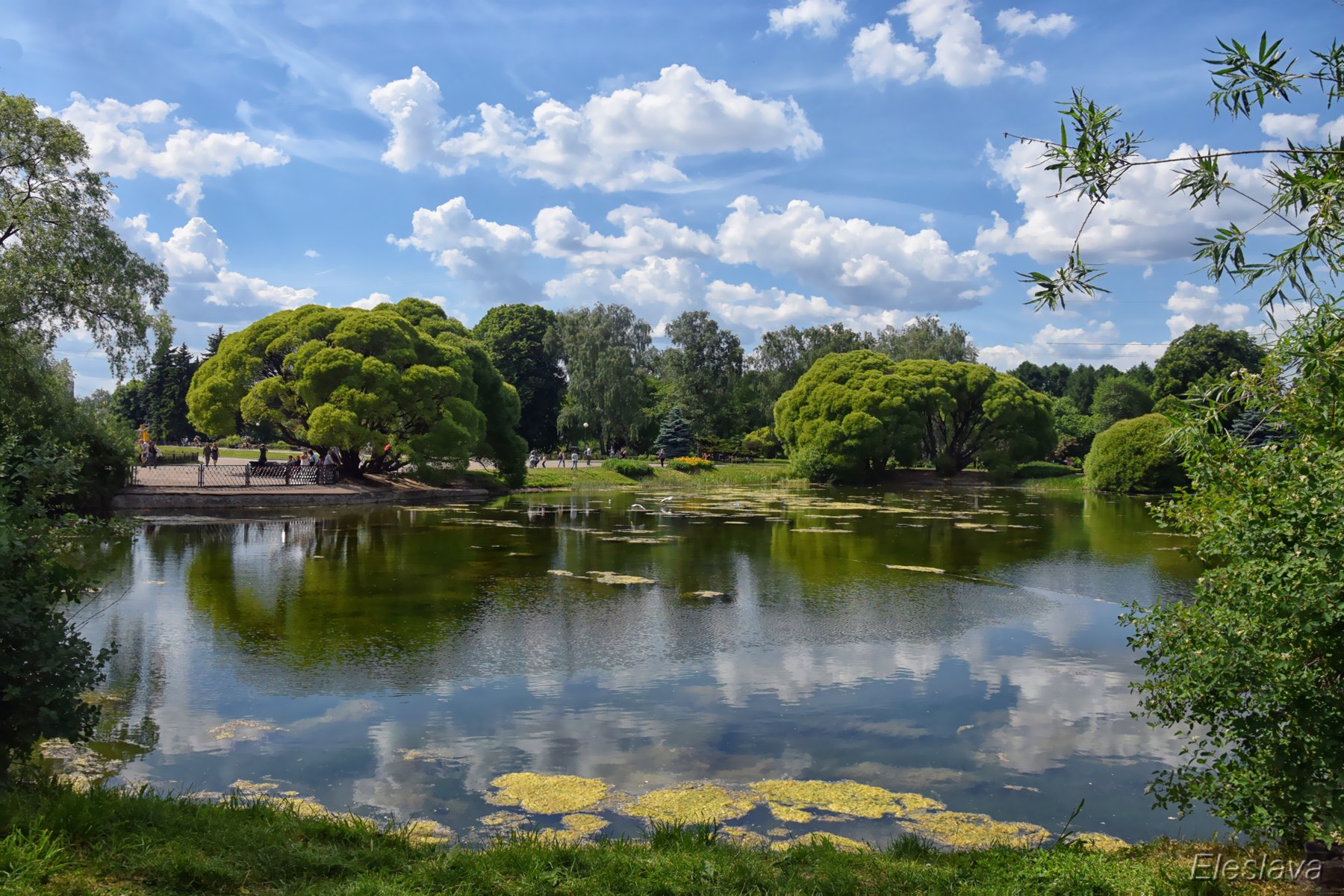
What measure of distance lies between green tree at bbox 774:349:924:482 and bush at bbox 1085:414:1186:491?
34.2 ft

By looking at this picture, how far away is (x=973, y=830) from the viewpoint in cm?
636

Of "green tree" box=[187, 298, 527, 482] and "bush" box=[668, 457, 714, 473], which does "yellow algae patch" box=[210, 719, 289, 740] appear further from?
"bush" box=[668, 457, 714, 473]

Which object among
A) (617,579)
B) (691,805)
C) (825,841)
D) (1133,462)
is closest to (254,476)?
(617,579)

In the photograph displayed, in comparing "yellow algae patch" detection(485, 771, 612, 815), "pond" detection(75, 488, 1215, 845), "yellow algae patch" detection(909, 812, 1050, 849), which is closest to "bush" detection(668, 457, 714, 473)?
"pond" detection(75, 488, 1215, 845)

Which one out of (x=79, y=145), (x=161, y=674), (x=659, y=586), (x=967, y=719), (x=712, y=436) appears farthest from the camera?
(x=712, y=436)

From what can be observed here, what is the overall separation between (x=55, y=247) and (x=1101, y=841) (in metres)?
25.1

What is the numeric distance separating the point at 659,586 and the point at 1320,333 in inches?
521

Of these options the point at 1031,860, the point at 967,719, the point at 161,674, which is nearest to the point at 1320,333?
the point at 1031,860

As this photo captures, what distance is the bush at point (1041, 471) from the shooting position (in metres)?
59.2

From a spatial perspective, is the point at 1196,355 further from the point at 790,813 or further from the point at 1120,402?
the point at 790,813

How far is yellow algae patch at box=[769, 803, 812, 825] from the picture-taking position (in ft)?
21.4

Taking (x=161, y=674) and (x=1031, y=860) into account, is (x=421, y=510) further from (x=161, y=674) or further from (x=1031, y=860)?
(x=1031, y=860)

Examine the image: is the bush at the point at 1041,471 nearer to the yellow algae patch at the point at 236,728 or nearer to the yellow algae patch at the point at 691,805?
the yellow algae patch at the point at 691,805

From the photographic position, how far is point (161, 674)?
10.2m
